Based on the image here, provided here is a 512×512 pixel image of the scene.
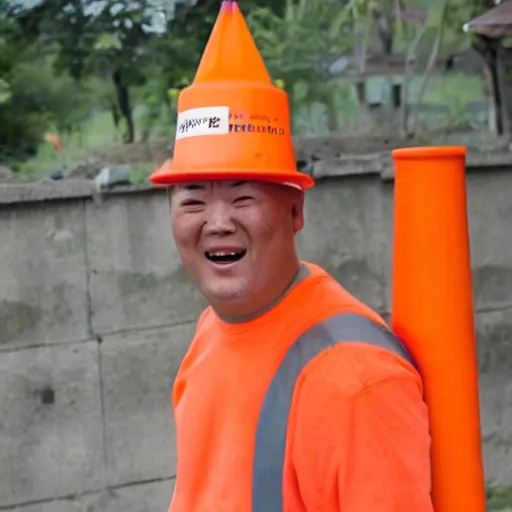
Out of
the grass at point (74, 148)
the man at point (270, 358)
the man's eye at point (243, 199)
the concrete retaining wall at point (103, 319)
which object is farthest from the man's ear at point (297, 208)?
the grass at point (74, 148)

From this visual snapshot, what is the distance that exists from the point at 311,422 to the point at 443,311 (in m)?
0.34

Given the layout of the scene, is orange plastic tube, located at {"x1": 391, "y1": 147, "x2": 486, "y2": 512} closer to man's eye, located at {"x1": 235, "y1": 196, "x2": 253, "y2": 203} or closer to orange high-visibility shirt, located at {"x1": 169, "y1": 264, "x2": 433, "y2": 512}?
orange high-visibility shirt, located at {"x1": 169, "y1": 264, "x2": 433, "y2": 512}

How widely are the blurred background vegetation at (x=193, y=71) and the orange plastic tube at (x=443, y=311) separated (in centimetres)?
213

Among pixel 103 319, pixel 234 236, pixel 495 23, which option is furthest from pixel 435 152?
pixel 495 23

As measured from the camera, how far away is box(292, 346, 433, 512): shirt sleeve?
63.5 inches

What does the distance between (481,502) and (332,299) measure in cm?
48

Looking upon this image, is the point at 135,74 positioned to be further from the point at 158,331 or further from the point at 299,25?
the point at 158,331

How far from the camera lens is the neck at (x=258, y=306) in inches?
72.8

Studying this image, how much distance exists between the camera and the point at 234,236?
1.80 m

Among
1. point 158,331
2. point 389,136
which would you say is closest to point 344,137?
point 389,136

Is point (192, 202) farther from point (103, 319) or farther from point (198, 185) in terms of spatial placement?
point (103, 319)

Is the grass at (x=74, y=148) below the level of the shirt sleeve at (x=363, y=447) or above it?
above

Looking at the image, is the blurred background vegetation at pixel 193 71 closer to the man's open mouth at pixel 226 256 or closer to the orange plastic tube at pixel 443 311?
the man's open mouth at pixel 226 256

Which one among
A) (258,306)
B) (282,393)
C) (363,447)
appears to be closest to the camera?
(363,447)
